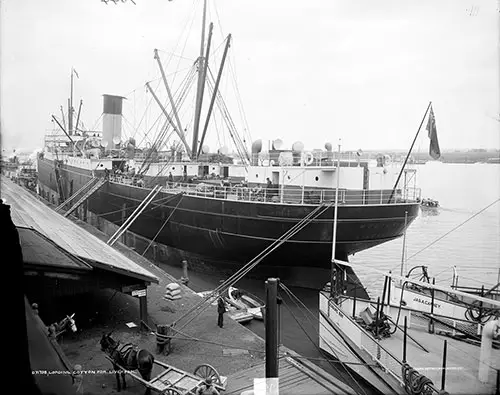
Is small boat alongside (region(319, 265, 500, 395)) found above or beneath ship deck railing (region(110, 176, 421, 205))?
beneath

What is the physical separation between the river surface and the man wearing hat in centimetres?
140

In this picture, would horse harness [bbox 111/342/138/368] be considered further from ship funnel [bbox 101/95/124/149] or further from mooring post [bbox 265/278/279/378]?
ship funnel [bbox 101/95/124/149]

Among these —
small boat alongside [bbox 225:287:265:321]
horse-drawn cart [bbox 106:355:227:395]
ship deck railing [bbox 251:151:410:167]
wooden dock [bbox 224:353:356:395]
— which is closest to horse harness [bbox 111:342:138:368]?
horse-drawn cart [bbox 106:355:227:395]

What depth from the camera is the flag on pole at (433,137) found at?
11.5 metres

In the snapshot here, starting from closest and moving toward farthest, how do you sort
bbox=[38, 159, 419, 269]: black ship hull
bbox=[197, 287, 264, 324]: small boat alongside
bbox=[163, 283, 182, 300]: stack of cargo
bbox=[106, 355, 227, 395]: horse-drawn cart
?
bbox=[106, 355, 227, 395]: horse-drawn cart < bbox=[197, 287, 264, 324]: small boat alongside < bbox=[163, 283, 182, 300]: stack of cargo < bbox=[38, 159, 419, 269]: black ship hull

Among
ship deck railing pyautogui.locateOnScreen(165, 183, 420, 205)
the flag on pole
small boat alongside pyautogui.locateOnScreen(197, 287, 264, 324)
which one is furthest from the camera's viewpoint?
ship deck railing pyautogui.locateOnScreen(165, 183, 420, 205)

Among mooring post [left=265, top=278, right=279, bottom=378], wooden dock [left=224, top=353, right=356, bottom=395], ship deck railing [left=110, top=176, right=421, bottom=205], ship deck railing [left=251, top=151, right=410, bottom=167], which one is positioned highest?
ship deck railing [left=251, top=151, right=410, bottom=167]

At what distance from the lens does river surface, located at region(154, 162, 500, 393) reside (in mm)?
10852

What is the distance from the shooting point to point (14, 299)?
2.03 metres

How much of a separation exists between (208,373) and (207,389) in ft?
2.34

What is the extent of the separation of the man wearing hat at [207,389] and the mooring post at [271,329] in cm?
145

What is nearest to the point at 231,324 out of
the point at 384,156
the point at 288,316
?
the point at 288,316

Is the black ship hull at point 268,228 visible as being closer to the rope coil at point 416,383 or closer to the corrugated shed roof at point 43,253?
the rope coil at point 416,383

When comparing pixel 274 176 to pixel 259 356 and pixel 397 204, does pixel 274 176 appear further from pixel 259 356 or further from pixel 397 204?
pixel 259 356
